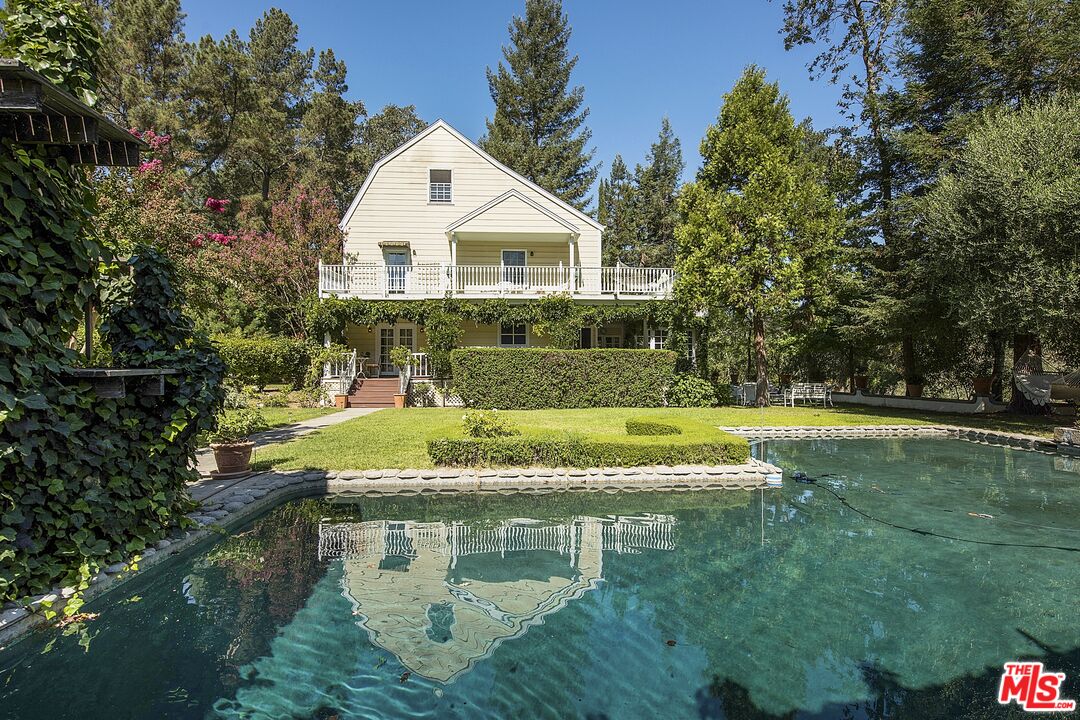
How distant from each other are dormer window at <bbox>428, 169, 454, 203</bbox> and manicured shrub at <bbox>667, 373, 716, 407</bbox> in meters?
12.4

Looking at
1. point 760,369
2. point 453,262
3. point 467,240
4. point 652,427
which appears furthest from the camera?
point 467,240

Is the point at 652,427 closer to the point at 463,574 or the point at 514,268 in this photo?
the point at 463,574

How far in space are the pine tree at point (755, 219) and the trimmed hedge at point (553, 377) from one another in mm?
3574

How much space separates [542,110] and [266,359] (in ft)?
81.7

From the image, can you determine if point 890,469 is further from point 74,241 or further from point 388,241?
point 388,241

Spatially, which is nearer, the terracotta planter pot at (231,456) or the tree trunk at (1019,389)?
the terracotta planter pot at (231,456)

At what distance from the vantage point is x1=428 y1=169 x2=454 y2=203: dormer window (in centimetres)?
2214

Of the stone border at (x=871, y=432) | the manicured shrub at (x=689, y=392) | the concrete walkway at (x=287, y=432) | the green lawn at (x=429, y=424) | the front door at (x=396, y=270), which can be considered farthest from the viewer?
the front door at (x=396, y=270)

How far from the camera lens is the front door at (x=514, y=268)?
20234 millimetres

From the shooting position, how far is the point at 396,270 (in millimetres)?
21172

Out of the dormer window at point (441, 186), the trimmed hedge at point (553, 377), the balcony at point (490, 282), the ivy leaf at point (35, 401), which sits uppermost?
the dormer window at point (441, 186)
